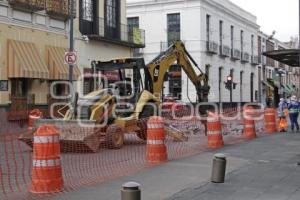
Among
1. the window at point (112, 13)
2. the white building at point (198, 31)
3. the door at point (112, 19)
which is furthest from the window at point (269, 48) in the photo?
the window at point (112, 13)

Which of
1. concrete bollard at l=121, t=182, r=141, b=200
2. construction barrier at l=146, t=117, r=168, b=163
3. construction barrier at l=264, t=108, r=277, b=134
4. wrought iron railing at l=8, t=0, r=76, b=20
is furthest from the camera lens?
wrought iron railing at l=8, t=0, r=76, b=20

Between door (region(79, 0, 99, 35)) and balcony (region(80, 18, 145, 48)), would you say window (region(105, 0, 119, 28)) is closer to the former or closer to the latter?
balcony (region(80, 18, 145, 48))

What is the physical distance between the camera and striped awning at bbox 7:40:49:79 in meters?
24.9

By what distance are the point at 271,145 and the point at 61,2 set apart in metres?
14.8

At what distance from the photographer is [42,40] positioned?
89.8ft

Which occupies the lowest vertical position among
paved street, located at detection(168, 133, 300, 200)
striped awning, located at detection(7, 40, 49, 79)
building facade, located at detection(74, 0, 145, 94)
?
paved street, located at detection(168, 133, 300, 200)

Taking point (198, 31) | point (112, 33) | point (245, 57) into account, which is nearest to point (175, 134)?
point (112, 33)

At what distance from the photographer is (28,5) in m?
25.6

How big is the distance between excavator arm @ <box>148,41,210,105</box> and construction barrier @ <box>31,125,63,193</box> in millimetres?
10717

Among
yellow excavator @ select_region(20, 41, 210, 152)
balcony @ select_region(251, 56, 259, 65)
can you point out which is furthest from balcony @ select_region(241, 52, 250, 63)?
yellow excavator @ select_region(20, 41, 210, 152)

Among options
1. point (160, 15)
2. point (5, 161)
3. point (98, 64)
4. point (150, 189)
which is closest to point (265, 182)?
point (150, 189)

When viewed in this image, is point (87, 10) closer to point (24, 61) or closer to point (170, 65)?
point (24, 61)

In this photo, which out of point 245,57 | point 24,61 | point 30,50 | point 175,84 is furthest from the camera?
point 245,57

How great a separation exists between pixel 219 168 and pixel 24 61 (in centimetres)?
1677
